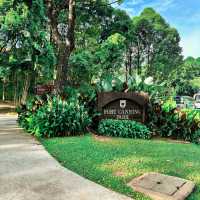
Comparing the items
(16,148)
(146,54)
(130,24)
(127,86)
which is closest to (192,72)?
(146,54)

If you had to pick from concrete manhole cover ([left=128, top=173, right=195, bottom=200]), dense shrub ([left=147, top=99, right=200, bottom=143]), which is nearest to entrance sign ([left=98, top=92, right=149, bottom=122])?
dense shrub ([left=147, top=99, right=200, bottom=143])

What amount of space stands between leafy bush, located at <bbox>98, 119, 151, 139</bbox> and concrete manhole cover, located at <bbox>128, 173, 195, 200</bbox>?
4.06 m

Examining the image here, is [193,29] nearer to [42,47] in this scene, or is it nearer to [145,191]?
[42,47]

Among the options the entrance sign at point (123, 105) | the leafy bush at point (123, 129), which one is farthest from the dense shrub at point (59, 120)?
the entrance sign at point (123, 105)

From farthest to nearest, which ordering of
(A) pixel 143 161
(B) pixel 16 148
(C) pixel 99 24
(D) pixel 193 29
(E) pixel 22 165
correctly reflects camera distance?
(C) pixel 99 24 < (D) pixel 193 29 < (B) pixel 16 148 < (A) pixel 143 161 < (E) pixel 22 165

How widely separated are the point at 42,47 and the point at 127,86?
850 cm

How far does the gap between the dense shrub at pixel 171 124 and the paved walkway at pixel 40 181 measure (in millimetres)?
4171

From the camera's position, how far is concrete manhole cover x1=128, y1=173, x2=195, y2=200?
365 centimetres

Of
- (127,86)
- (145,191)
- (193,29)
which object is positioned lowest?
(145,191)

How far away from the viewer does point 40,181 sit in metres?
4.04

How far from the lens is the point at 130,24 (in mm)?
27141

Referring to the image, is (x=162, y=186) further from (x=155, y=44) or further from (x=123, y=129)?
(x=155, y=44)

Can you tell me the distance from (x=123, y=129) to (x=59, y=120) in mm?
1683

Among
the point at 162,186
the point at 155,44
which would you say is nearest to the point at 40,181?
the point at 162,186
